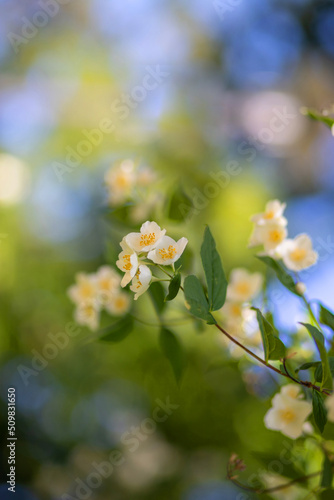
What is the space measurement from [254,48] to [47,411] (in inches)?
83.5

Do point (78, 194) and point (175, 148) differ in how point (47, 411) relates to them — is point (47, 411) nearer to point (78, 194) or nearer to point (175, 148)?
point (78, 194)

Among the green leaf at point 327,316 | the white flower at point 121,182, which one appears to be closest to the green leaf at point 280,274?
the green leaf at point 327,316

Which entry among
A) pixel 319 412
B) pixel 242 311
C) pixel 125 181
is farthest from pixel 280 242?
pixel 125 181

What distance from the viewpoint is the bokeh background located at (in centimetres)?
124

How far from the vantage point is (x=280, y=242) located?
626 mm

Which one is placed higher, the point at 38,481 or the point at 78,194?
the point at 78,194

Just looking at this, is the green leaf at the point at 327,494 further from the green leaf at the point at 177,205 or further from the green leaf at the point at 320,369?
the green leaf at the point at 177,205

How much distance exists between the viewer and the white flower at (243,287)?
739mm

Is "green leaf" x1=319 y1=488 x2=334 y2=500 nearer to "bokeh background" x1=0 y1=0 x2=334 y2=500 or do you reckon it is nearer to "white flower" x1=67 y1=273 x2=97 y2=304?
"bokeh background" x1=0 y1=0 x2=334 y2=500

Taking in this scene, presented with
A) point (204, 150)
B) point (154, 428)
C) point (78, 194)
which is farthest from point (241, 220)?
point (154, 428)

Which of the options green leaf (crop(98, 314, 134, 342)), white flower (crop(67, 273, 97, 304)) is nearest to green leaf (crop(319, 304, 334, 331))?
green leaf (crop(98, 314, 134, 342))

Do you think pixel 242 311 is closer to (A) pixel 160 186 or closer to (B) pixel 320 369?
(B) pixel 320 369

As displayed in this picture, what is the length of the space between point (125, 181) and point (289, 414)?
520 mm

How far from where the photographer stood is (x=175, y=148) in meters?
2.10
